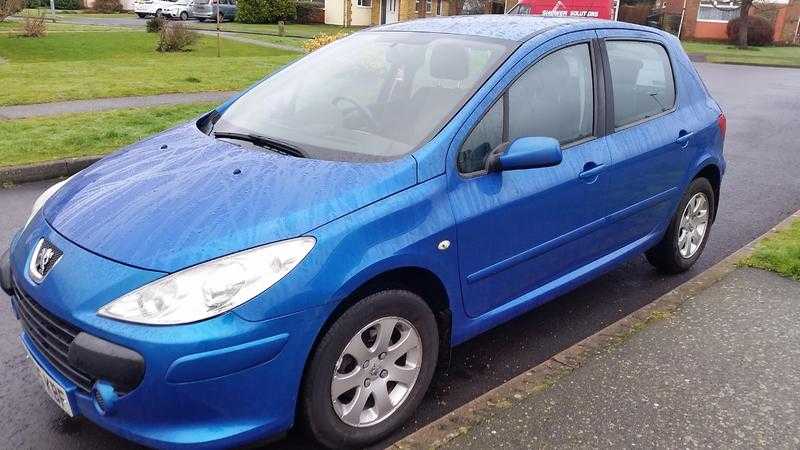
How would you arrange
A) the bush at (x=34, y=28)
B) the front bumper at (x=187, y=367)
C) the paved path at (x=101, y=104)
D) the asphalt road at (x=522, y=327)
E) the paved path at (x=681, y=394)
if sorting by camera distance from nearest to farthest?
the front bumper at (x=187, y=367) < the paved path at (x=681, y=394) < the asphalt road at (x=522, y=327) < the paved path at (x=101, y=104) < the bush at (x=34, y=28)

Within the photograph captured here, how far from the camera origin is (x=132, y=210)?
8.79ft

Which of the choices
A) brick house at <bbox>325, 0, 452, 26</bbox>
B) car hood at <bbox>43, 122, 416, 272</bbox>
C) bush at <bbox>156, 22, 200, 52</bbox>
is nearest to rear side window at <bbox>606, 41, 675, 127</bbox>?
car hood at <bbox>43, 122, 416, 272</bbox>

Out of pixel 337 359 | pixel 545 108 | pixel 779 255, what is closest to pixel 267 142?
pixel 337 359

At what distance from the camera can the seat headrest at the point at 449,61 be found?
336 cm

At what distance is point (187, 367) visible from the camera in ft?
7.41

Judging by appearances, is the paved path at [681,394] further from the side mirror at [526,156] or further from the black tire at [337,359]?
the side mirror at [526,156]

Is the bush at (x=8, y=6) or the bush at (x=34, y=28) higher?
the bush at (x=8, y=6)

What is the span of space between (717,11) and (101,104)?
123ft

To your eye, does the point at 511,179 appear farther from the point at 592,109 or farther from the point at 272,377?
the point at 272,377

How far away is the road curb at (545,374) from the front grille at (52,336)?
1.19 meters

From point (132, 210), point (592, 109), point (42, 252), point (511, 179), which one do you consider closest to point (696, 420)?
point (511, 179)

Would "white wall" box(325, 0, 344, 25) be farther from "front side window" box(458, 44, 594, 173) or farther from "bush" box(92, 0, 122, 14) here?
"front side window" box(458, 44, 594, 173)

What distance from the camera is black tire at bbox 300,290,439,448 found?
8.32 ft

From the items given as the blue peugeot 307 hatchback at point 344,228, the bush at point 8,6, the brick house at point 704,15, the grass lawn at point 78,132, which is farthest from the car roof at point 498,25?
the brick house at point 704,15
